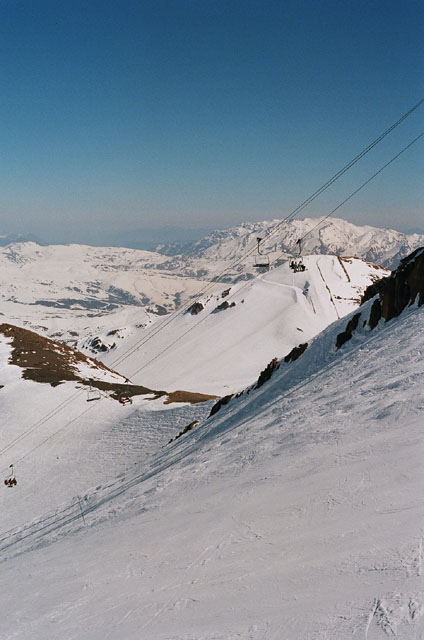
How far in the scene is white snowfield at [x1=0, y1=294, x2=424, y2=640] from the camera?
6.20 metres

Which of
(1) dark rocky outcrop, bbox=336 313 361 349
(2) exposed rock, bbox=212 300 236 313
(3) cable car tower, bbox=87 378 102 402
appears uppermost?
(2) exposed rock, bbox=212 300 236 313

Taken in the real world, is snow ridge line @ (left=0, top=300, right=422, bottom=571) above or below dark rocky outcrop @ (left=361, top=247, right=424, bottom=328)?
below

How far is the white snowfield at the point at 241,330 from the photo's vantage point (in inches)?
3680

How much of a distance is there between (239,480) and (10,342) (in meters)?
68.9

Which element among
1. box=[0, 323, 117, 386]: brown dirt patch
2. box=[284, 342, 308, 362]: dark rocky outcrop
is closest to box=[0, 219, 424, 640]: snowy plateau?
box=[284, 342, 308, 362]: dark rocky outcrop

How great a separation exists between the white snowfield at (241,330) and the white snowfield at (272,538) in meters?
59.7

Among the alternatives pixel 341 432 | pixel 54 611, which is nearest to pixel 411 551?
pixel 341 432

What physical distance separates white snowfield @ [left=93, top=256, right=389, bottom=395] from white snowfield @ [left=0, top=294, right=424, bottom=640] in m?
59.7

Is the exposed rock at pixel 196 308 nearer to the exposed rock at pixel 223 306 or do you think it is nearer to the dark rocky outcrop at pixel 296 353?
the exposed rock at pixel 223 306

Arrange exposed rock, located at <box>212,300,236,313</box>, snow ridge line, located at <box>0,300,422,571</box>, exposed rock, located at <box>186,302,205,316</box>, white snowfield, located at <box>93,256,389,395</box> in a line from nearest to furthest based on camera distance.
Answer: snow ridge line, located at <box>0,300,422,571</box>
white snowfield, located at <box>93,256,389,395</box>
exposed rock, located at <box>212,300,236,313</box>
exposed rock, located at <box>186,302,205,316</box>

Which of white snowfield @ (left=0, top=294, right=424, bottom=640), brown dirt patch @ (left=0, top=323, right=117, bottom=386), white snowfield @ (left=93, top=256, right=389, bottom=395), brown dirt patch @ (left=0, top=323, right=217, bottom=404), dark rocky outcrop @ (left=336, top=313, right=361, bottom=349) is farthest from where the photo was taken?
white snowfield @ (left=93, top=256, right=389, bottom=395)

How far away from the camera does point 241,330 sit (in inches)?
4424

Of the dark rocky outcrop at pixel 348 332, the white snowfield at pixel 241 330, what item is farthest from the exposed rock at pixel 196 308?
the dark rocky outcrop at pixel 348 332

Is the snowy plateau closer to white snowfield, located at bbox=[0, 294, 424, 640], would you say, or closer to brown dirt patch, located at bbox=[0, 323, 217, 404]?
white snowfield, located at bbox=[0, 294, 424, 640]
